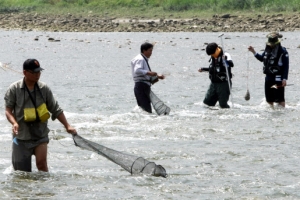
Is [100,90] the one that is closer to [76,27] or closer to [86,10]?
[76,27]

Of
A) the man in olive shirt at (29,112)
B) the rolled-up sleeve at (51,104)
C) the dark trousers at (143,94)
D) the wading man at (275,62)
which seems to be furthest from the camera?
the wading man at (275,62)

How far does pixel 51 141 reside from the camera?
49.1ft

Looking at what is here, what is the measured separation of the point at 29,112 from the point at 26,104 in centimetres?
11

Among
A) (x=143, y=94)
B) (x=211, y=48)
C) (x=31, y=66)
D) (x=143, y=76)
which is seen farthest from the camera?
(x=211, y=48)

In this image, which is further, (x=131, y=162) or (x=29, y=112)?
(x=131, y=162)

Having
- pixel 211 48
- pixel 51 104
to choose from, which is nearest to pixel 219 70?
pixel 211 48

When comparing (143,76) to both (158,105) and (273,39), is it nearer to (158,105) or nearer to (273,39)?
(158,105)

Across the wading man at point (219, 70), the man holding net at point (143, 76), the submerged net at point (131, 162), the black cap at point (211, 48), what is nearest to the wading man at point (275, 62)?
the wading man at point (219, 70)

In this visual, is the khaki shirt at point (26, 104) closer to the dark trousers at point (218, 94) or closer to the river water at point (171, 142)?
the river water at point (171, 142)

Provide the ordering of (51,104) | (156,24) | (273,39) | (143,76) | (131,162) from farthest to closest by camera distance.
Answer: (156,24)
(273,39)
(143,76)
(131,162)
(51,104)

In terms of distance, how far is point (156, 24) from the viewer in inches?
2366

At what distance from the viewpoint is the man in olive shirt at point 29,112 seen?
404 inches

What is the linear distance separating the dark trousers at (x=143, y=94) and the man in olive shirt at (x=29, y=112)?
21.8 ft

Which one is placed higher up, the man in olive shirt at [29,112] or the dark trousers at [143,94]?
the man in olive shirt at [29,112]
